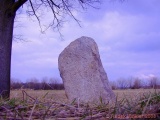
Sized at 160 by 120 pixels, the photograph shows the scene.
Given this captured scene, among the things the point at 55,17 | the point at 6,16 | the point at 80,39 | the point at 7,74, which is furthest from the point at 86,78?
the point at 55,17

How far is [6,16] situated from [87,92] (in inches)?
166

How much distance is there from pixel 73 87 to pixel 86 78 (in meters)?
0.47

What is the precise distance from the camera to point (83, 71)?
31.3 feet

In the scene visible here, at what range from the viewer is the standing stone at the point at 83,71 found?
9.30 metres

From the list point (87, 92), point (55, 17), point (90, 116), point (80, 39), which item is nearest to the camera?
point (90, 116)

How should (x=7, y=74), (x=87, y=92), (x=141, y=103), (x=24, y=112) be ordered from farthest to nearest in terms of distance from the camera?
1. (x=7, y=74)
2. (x=87, y=92)
3. (x=141, y=103)
4. (x=24, y=112)

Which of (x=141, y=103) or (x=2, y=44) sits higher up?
(x=2, y=44)

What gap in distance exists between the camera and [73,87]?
9.56 metres

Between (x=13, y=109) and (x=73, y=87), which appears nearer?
(x=13, y=109)

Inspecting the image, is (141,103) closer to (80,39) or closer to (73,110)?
(73,110)

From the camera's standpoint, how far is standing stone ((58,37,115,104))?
366 inches

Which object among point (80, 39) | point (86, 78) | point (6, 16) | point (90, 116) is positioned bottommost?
point (90, 116)

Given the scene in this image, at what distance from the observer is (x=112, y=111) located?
1618 mm

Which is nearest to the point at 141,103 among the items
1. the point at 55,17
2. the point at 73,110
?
the point at 73,110
